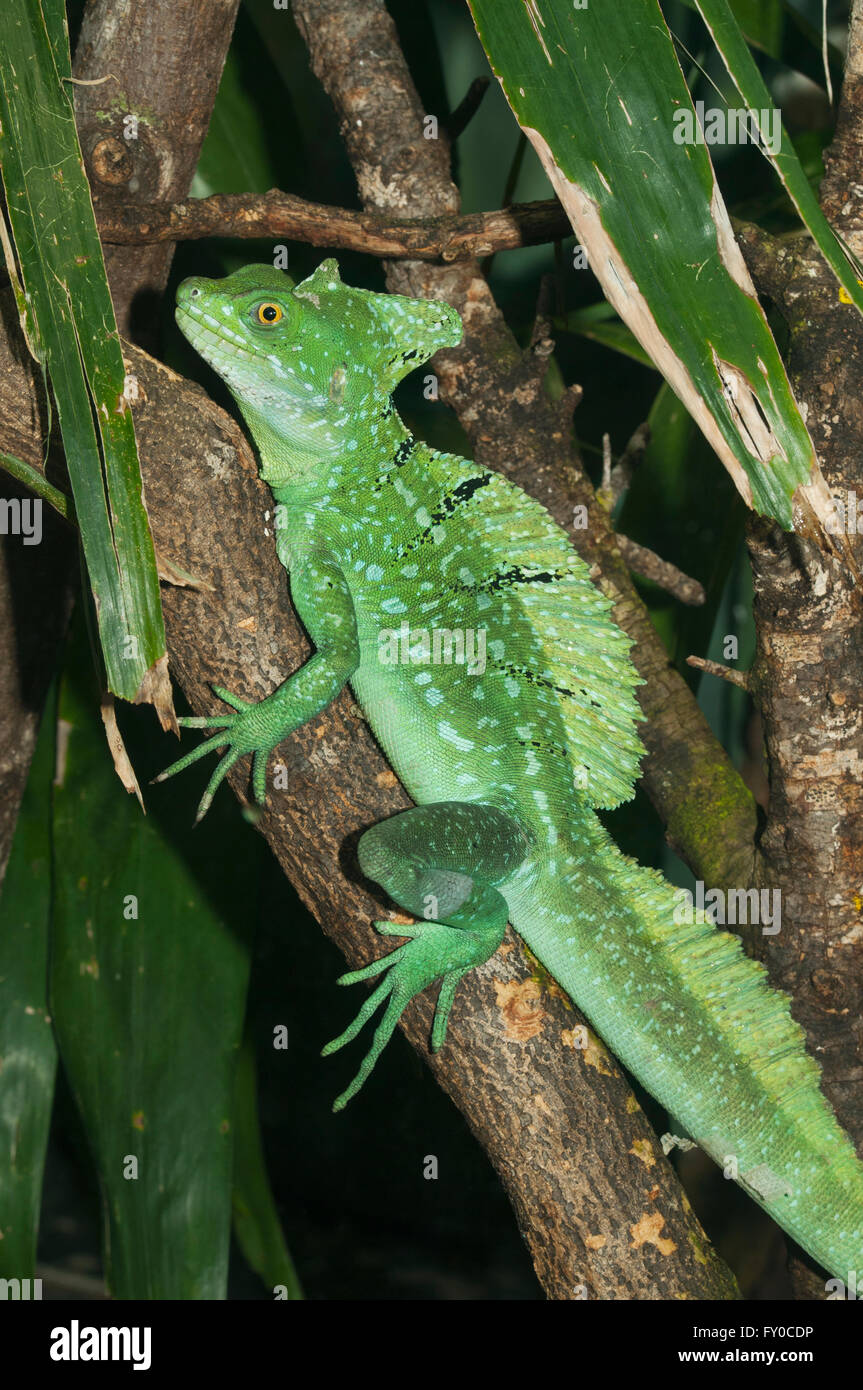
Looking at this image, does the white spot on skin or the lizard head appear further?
the white spot on skin

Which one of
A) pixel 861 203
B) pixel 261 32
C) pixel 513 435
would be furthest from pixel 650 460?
pixel 261 32

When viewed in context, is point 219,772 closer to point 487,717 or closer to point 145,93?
point 487,717

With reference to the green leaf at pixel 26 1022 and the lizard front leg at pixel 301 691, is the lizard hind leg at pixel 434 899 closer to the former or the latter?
the lizard front leg at pixel 301 691

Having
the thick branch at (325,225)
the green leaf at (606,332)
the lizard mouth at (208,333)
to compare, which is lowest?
the lizard mouth at (208,333)

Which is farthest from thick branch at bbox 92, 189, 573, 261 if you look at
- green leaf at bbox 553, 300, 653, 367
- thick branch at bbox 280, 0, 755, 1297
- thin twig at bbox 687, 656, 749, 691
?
thin twig at bbox 687, 656, 749, 691

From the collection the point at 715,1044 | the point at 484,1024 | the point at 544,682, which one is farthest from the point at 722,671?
the point at 484,1024

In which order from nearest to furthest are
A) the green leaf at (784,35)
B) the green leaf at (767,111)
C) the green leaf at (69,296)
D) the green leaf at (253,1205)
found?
1. the green leaf at (767,111)
2. the green leaf at (69,296)
3. the green leaf at (784,35)
4. the green leaf at (253,1205)

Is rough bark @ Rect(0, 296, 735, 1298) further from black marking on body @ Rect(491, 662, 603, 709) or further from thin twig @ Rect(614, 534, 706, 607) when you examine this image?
thin twig @ Rect(614, 534, 706, 607)

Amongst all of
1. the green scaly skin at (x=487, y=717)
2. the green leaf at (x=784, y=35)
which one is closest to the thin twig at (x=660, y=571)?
the green scaly skin at (x=487, y=717)
